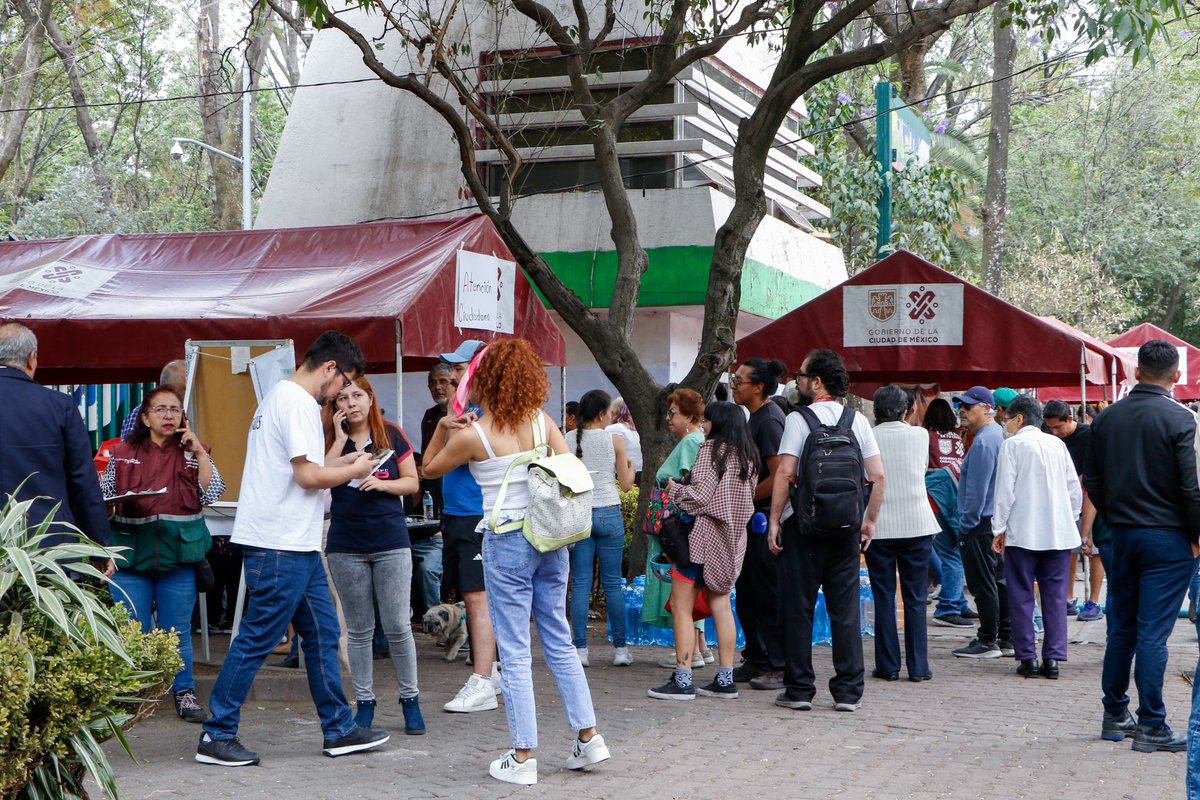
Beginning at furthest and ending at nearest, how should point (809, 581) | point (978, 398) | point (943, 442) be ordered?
point (943, 442), point (978, 398), point (809, 581)

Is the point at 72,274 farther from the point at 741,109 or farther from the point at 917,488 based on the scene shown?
the point at 741,109

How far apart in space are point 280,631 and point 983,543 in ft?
20.2

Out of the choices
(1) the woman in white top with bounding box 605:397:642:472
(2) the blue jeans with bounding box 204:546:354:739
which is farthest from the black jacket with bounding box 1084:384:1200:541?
(1) the woman in white top with bounding box 605:397:642:472

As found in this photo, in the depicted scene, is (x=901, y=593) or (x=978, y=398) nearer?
(x=901, y=593)

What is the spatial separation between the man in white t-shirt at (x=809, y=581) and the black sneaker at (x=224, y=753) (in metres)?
3.17

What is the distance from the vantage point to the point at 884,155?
501 inches

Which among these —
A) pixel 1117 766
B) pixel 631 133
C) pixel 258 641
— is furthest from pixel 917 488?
pixel 631 133

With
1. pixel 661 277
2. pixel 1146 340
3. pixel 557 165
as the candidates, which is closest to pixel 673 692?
pixel 661 277

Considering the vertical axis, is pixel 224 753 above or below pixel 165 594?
below

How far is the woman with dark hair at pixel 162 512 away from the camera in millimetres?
6918

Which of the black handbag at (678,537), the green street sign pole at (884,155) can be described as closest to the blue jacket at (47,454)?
the black handbag at (678,537)

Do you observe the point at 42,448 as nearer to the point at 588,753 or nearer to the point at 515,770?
the point at 515,770

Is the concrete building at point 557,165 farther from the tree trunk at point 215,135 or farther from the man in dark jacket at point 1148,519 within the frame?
the man in dark jacket at point 1148,519

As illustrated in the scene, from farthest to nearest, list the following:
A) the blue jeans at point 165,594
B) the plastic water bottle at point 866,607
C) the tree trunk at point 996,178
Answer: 1. the tree trunk at point 996,178
2. the plastic water bottle at point 866,607
3. the blue jeans at point 165,594
